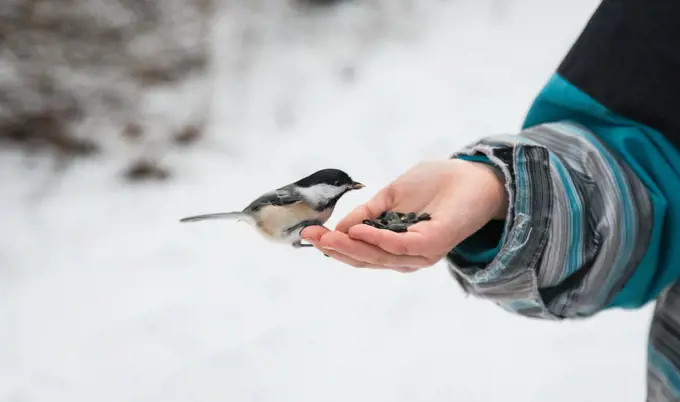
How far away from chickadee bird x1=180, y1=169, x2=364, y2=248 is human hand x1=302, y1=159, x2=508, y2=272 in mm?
63

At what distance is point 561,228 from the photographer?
900mm

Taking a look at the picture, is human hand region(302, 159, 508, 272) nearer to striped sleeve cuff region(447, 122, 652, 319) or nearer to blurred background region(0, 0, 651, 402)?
striped sleeve cuff region(447, 122, 652, 319)

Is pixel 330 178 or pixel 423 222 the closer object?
pixel 423 222

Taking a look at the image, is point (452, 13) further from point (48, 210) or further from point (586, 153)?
point (586, 153)

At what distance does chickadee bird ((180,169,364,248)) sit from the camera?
990 millimetres

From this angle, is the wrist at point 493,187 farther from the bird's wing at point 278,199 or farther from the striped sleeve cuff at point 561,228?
the bird's wing at point 278,199

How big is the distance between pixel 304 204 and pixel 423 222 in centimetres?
22

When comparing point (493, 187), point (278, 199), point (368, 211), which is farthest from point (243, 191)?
point (493, 187)

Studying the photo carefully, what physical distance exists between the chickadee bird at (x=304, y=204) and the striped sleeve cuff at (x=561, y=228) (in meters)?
0.22

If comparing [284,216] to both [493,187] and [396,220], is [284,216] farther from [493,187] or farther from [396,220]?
[493,187]

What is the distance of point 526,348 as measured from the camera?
2.00 m

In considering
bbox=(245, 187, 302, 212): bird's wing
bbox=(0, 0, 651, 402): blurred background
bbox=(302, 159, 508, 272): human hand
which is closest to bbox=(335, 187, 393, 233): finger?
bbox=(302, 159, 508, 272): human hand

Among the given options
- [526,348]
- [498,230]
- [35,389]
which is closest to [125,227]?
[35,389]

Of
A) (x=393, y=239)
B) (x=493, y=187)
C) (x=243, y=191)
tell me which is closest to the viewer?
(x=393, y=239)
